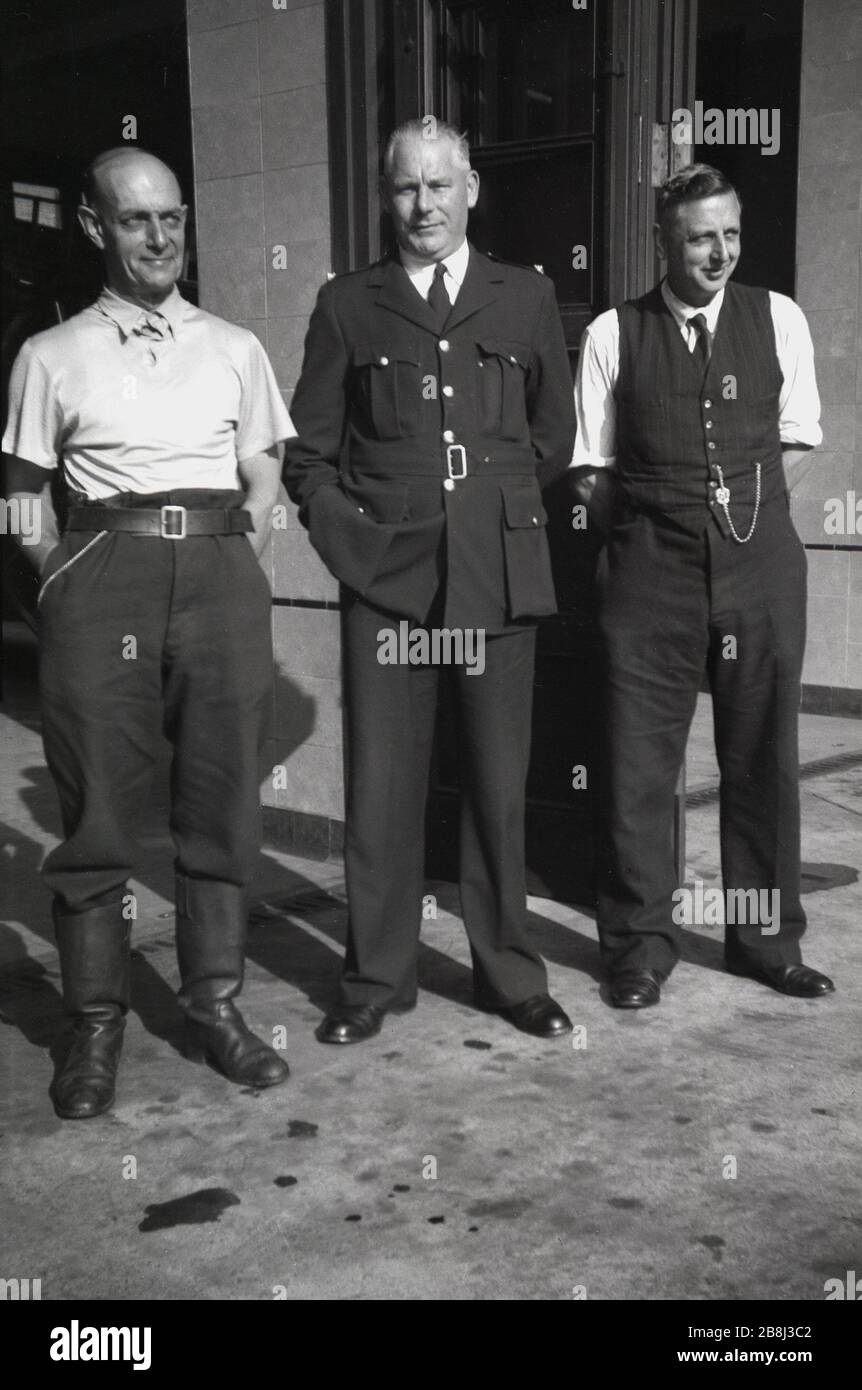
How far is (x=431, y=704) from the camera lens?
3.59 m

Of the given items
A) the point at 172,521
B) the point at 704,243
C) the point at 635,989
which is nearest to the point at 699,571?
the point at 704,243

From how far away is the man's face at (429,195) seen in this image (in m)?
3.24

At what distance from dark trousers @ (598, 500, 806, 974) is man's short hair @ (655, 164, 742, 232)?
2.43 feet

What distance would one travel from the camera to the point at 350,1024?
3486 millimetres

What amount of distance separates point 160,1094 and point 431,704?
1115mm

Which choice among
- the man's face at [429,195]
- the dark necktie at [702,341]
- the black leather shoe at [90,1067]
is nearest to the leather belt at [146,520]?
the man's face at [429,195]

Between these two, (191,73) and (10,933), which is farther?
(191,73)

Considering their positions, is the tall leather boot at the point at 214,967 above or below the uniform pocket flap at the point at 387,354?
below

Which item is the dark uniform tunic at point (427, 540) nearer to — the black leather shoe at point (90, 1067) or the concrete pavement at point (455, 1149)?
the concrete pavement at point (455, 1149)

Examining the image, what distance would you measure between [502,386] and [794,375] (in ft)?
2.53

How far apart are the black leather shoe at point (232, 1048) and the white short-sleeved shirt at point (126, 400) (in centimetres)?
119

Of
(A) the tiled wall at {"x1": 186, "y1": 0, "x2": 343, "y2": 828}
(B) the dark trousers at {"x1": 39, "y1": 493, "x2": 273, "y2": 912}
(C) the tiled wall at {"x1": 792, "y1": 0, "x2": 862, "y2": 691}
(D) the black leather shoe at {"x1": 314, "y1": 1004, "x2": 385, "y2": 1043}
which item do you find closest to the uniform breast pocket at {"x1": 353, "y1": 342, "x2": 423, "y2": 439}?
(B) the dark trousers at {"x1": 39, "y1": 493, "x2": 273, "y2": 912}
